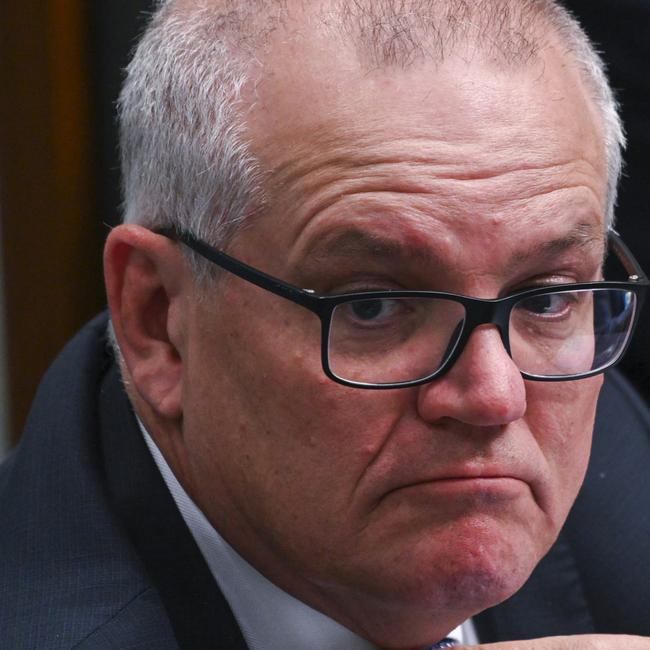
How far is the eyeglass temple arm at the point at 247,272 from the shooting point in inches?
60.2

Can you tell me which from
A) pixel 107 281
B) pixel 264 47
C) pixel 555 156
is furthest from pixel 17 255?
pixel 555 156

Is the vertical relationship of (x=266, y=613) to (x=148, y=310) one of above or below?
below

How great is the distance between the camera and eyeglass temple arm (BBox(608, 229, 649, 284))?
1.80 metres

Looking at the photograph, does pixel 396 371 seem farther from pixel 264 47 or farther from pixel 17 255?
pixel 17 255

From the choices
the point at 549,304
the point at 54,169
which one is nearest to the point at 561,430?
the point at 549,304

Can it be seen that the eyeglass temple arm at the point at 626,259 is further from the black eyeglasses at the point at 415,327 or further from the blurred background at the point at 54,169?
the blurred background at the point at 54,169

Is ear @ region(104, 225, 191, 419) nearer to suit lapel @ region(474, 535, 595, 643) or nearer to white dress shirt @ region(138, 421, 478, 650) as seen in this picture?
white dress shirt @ region(138, 421, 478, 650)

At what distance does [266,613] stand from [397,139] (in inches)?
29.6

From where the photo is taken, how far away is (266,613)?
68.9 inches

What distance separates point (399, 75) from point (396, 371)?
1.31 ft

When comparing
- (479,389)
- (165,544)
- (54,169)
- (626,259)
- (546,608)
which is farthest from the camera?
(54,169)

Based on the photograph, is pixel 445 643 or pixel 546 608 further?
pixel 546 608

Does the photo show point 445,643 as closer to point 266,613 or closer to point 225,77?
point 266,613

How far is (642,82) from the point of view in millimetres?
2559
